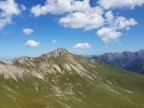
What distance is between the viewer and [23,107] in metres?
198

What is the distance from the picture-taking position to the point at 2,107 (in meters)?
184

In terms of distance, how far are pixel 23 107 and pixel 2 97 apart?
17.9 meters

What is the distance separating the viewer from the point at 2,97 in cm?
19975

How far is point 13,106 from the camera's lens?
7569 inches

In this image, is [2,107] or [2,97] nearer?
[2,107]

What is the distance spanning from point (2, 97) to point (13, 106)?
13.6 metres

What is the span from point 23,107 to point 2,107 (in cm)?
1861

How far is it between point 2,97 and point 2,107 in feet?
55.7

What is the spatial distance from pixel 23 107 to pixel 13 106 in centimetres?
854

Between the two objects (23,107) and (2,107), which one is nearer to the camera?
(2,107)
